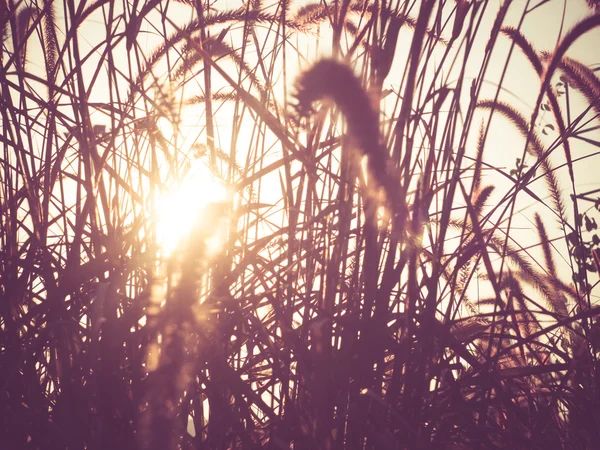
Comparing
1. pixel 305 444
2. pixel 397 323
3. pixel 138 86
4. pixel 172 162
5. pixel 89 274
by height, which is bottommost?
pixel 305 444

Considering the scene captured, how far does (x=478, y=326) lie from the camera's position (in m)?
0.84

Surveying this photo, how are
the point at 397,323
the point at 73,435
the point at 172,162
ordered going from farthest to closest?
1. the point at 172,162
2. the point at 397,323
3. the point at 73,435

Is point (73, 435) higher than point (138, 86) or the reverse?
the reverse

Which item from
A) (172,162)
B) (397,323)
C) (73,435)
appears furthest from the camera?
(172,162)

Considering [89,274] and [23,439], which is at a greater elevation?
[89,274]

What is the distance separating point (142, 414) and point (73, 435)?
0.28ft

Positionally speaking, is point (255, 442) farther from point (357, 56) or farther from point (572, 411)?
point (357, 56)

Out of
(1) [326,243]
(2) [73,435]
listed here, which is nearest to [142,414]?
(2) [73,435]

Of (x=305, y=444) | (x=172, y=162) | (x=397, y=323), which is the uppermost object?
(x=172, y=162)

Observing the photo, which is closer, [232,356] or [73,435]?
[73,435]

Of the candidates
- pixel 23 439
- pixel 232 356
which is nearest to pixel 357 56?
pixel 232 356

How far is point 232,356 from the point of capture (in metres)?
0.82

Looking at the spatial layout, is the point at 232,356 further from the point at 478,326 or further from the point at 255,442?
the point at 478,326

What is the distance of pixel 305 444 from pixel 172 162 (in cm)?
52
